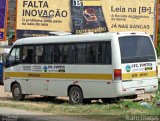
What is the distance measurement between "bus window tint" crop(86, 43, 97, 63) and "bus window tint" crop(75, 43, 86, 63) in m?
0.19

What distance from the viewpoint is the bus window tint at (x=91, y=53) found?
1759 cm

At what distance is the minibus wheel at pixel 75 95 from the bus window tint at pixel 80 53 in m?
0.96

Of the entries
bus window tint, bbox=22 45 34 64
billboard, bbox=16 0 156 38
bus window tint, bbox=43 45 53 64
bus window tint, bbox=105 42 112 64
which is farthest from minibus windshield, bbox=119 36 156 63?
billboard, bbox=16 0 156 38

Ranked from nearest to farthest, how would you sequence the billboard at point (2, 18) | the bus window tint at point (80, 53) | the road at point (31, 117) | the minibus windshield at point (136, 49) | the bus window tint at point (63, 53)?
the road at point (31, 117), the minibus windshield at point (136, 49), the bus window tint at point (80, 53), the bus window tint at point (63, 53), the billboard at point (2, 18)

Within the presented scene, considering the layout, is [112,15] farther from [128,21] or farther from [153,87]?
[153,87]

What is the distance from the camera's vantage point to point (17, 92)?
2088 cm

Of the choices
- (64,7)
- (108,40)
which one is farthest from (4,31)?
(108,40)

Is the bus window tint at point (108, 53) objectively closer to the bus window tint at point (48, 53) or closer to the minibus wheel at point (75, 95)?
the minibus wheel at point (75, 95)

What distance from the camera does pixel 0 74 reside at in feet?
95.8

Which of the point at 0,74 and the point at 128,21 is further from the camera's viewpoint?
the point at 0,74

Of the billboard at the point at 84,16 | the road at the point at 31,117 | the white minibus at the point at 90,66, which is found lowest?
the road at the point at 31,117

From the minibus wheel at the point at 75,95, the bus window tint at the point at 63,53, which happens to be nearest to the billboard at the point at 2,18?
the bus window tint at the point at 63,53

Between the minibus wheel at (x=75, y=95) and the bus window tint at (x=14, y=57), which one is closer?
the minibus wheel at (x=75, y=95)

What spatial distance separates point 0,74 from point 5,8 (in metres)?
3.75
